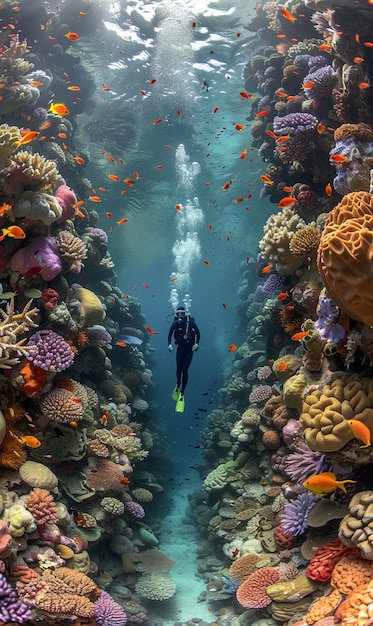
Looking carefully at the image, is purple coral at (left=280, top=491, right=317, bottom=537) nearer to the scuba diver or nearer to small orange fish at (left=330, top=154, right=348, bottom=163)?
the scuba diver

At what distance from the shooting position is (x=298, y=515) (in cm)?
640

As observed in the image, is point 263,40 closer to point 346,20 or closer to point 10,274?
point 346,20

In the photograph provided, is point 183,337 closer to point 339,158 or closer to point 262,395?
point 262,395

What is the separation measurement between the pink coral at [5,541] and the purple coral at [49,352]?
2.37 meters

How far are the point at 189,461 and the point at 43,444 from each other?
15.0 metres

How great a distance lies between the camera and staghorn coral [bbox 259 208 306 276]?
314 inches

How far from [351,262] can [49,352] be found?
482 centimetres

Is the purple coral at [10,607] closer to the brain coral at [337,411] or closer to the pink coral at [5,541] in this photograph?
the pink coral at [5,541]

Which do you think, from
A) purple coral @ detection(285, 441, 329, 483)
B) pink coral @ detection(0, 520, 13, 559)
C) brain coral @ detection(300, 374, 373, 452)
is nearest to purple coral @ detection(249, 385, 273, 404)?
purple coral @ detection(285, 441, 329, 483)

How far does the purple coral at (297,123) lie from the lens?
8812 mm

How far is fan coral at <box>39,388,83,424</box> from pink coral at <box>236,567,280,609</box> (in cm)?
373

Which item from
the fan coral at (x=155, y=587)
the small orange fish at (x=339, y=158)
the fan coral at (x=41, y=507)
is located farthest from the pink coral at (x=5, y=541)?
the small orange fish at (x=339, y=158)

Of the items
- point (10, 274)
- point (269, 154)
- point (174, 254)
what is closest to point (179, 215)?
point (174, 254)

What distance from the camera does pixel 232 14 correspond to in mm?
14945
